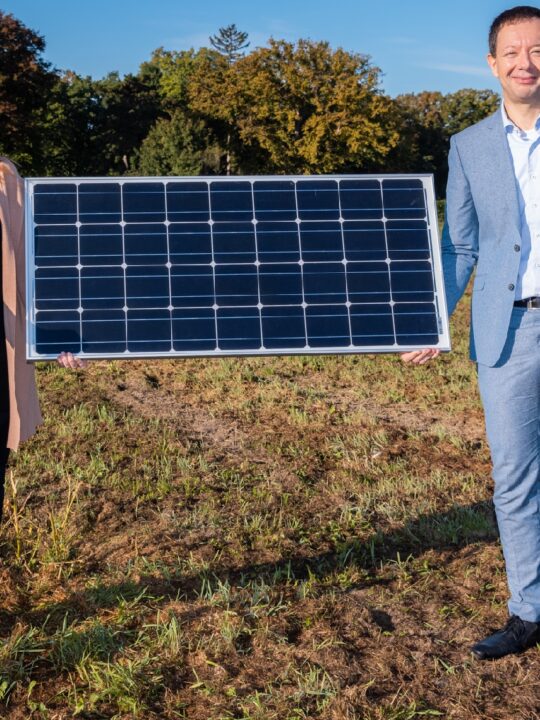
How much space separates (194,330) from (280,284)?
24.5 inches

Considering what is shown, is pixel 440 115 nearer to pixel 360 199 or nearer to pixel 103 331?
pixel 360 199

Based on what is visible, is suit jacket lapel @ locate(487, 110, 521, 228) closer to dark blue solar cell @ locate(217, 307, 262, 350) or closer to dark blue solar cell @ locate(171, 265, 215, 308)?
dark blue solar cell @ locate(217, 307, 262, 350)

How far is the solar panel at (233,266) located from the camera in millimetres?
5125

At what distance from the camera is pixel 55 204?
5.24m

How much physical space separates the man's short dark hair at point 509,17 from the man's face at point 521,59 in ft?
0.09

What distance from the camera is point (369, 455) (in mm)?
8281

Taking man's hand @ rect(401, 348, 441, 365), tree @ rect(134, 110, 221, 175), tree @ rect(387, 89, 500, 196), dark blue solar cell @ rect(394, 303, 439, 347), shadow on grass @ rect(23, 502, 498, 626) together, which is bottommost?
shadow on grass @ rect(23, 502, 498, 626)

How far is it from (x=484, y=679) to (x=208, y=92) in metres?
66.4

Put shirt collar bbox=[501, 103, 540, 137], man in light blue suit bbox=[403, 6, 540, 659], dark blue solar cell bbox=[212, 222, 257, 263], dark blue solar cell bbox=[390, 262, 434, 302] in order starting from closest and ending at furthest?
1. man in light blue suit bbox=[403, 6, 540, 659]
2. shirt collar bbox=[501, 103, 540, 137]
3. dark blue solar cell bbox=[390, 262, 434, 302]
4. dark blue solar cell bbox=[212, 222, 257, 263]

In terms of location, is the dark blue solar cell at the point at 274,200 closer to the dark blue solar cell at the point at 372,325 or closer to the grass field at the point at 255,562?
the dark blue solar cell at the point at 372,325

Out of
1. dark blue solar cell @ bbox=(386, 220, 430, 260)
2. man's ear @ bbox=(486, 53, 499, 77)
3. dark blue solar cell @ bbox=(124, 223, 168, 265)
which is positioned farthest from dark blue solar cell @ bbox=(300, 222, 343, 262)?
man's ear @ bbox=(486, 53, 499, 77)

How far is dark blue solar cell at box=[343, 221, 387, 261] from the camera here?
541 centimetres

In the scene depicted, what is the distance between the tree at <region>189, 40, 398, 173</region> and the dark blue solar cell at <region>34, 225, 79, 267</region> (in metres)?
57.3

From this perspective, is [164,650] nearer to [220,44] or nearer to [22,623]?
[22,623]
